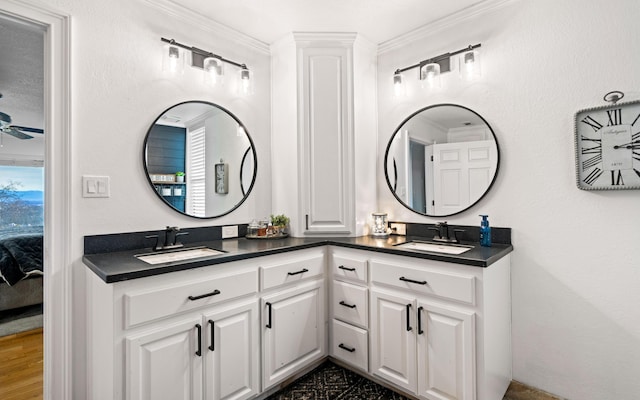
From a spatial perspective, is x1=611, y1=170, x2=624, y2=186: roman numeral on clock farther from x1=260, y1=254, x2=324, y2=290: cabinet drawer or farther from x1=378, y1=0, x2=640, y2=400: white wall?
x1=260, y1=254, x2=324, y2=290: cabinet drawer

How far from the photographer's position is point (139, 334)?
4.32 ft

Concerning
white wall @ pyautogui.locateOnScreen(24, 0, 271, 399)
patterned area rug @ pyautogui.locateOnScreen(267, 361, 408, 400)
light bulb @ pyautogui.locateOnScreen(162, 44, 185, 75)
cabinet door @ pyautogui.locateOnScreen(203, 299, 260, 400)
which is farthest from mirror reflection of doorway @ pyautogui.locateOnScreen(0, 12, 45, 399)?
patterned area rug @ pyautogui.locateOnScreen(267, 361, 408, 400)

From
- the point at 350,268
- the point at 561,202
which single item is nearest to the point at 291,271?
the point at 350,268

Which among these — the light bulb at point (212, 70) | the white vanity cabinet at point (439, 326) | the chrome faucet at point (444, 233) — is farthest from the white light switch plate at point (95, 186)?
the chrome faucet at point (444, 233)

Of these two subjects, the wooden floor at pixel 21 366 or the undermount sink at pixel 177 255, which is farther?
the wooden floor at pixel 21 366

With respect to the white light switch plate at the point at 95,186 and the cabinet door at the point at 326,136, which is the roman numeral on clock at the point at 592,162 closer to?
the cabinet door at the point at 326,136

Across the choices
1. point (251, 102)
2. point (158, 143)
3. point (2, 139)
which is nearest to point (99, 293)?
point (158, 143)

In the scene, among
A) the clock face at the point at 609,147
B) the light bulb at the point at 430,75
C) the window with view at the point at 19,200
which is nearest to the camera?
the clock face at the point at 609,147

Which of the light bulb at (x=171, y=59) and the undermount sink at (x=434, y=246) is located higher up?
the light bulb at (x=171, y=59)

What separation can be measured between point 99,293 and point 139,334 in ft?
0.82

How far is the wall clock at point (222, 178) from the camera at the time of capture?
7.38 feet

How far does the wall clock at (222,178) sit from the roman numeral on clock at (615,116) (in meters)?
2.32

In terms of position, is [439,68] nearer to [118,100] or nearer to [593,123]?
[593,123]

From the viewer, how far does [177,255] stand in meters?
1.83
